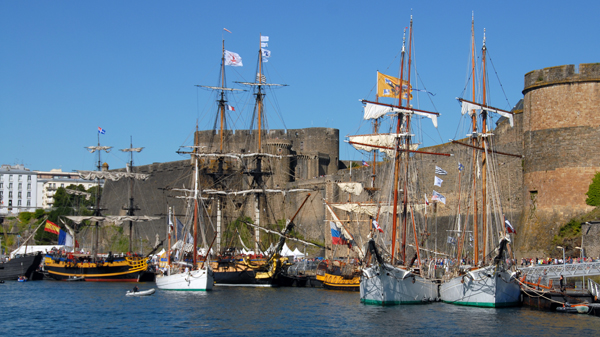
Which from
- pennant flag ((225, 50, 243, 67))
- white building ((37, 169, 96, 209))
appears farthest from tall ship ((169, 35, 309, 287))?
white building ((37, 169, 96, 209))

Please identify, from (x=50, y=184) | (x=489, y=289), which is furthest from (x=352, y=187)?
(x=50, y=184)

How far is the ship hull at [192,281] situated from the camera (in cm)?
4503

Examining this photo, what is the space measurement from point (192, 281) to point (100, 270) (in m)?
14.8

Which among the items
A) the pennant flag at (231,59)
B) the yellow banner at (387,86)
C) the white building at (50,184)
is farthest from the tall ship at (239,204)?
the white building at (50,184)

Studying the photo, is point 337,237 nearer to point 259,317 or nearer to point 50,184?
point 259,317

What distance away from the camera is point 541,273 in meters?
33.9

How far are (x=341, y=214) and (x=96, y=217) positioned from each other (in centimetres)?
1936

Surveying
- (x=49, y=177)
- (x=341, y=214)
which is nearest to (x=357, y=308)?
(x=341, y=214)

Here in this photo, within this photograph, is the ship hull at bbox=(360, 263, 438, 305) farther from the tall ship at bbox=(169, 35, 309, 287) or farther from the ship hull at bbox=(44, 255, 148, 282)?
the ship hull at bbox=(44, 255, 148, 282)

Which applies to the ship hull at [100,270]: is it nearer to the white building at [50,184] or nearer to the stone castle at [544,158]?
the stone castle at [544,158]

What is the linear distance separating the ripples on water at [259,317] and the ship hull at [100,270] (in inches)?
503

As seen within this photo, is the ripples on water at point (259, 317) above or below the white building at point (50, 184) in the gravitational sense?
below

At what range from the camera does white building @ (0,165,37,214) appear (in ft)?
451

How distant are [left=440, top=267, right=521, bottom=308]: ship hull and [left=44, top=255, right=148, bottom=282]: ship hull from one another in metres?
28.2
